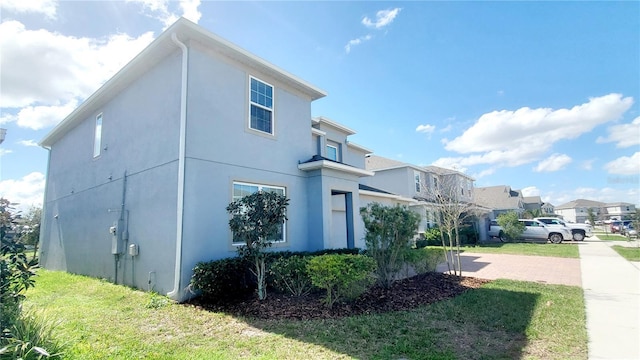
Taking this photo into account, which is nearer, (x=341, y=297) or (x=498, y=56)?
(x=341, y=297)

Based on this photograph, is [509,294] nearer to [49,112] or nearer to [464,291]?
[464,291]

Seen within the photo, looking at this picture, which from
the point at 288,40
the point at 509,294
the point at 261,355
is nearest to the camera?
the point at 261,355

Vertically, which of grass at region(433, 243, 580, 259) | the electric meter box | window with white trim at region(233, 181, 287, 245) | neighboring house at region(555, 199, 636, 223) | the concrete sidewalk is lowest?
the concrete sidewalk

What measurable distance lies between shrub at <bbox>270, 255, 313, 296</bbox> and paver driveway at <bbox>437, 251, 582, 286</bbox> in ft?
22.9

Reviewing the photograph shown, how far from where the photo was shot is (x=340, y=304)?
668 cm

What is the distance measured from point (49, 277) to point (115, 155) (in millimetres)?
5914

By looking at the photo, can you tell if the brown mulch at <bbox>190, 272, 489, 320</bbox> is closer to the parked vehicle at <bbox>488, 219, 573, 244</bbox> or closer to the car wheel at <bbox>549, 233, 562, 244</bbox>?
the parked vehicle at <bbox>488, 219, 573, 244</bbox>

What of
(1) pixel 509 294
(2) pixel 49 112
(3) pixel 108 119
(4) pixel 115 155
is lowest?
(1) pixel 509 294

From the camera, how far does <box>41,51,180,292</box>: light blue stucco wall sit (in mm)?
8109

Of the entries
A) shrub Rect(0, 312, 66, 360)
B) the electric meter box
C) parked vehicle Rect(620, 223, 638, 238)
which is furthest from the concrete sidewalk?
parked vehicle Rect(620, 223, 638, 238)

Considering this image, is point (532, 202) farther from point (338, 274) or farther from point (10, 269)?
point (10, 269)

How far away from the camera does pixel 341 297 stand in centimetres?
684

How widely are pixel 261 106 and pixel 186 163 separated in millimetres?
3287

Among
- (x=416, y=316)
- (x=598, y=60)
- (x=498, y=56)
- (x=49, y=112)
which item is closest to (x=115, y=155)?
(x=49, y=112)
